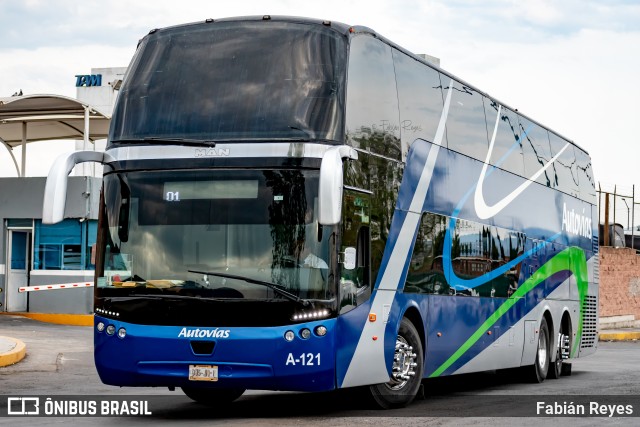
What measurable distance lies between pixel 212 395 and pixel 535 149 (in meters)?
8.35

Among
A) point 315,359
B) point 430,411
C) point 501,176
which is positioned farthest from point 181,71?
point 501,176

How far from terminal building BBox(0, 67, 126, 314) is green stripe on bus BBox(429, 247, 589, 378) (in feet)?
44.9

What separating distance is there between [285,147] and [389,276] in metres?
2.20

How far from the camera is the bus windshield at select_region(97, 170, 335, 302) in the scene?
1173cm

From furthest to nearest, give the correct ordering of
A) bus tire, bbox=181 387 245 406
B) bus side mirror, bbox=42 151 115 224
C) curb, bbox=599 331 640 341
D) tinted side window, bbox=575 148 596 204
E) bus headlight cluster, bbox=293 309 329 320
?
curb, bbox=599 331 640 341
tinted side window, bbox=575 148 596 204
bus tire, bbox=181 387 245 406
bus headlight cluster, bbox=293 309 329 320
bus side mirror, bbox=42 151 115 224

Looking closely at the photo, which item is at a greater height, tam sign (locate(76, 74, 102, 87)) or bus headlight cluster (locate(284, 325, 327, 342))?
tam sign (locate(76, 74, 102, 87))

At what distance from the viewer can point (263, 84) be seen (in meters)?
12.2

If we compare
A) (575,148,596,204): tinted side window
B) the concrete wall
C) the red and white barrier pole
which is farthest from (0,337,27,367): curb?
the concrete wall

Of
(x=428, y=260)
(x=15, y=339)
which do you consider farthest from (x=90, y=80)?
(x=428, y=260)

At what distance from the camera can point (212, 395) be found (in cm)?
1402

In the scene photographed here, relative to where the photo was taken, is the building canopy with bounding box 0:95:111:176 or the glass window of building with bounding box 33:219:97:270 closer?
the building canopy with bounding box 0:95:111:176

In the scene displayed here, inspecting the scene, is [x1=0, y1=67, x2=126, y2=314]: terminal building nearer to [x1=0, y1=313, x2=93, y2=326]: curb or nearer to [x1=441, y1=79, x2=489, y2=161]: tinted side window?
[x1=0, y1=313, x2=93, y2=326]: curb

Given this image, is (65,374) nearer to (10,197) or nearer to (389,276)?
(389,276)

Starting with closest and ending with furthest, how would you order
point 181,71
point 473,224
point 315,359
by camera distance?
point 315,359, point 181,71, point 473,224
